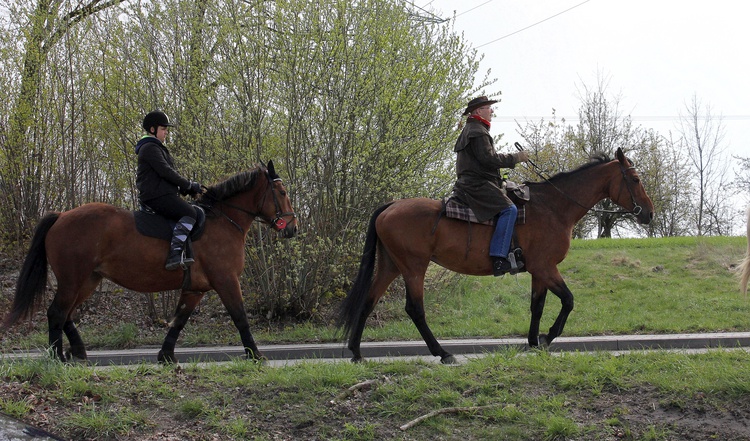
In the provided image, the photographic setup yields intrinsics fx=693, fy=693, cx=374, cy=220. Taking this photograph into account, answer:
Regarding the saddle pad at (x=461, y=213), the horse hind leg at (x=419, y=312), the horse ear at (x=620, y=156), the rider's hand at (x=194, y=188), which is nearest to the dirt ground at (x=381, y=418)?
the horse hind leg at (x=419, y=312)

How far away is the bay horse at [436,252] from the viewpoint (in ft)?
25.1

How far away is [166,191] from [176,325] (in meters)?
1.50

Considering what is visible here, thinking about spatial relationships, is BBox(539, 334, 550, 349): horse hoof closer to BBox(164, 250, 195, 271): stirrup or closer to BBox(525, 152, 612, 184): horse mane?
BBox(525, 152, 612, 184): horse mane

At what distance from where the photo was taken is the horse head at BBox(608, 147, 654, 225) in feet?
27.4

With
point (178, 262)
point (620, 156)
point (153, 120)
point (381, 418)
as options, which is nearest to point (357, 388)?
point (381, 418)

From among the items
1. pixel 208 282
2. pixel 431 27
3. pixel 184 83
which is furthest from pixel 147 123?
pixel 431 27

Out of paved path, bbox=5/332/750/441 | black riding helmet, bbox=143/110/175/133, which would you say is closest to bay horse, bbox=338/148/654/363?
paved path, bbox=5/332/750/441

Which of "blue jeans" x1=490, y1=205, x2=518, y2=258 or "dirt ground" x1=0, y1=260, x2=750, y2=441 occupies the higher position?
"blue jeans" x1=490, y1=205, x2=518, y2=258

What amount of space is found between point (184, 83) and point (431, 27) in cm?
462

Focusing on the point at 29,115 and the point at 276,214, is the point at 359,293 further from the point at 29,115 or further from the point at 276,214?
the point at 29,115

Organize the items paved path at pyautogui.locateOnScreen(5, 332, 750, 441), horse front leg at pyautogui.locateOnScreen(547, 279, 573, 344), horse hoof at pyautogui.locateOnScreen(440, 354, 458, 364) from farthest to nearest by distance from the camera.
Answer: paved path at pyautogui.locateOnScreen(5, 332, 750, 441) < horse front leg at pyautogui.locateOnScreen(547, 279, 573, 344) < horse hoof at pyautogui.locateOnScreen(440, 354, 458, 364)

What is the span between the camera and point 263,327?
11.1m

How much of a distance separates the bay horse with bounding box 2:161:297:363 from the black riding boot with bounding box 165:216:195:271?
13cm

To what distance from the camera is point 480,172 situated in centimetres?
784
